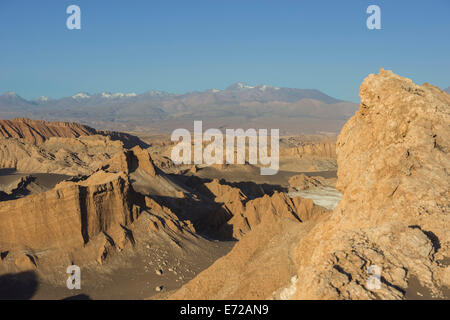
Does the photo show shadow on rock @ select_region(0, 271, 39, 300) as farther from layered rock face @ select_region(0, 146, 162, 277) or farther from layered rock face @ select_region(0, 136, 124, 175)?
layered rock face @ select_region(0, 136, 124, 175)

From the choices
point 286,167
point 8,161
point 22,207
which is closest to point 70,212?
point 22,207

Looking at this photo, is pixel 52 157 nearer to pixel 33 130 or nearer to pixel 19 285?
pixel 33 130

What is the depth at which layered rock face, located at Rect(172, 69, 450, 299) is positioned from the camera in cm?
454

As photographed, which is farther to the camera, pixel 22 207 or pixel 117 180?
pixel 117 180

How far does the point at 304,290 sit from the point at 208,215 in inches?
613

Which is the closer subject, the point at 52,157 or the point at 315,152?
the point at 52,157

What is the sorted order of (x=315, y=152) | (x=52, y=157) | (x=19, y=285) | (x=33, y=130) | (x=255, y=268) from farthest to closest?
1. (x=33, y=130)
2. (x=315, y=152)
3. (x=52, y=157)
4. (x=19, y=285)
5. (x=255, y=268)

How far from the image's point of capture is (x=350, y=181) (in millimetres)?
6691

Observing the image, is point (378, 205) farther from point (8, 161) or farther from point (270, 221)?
point (8, 161)

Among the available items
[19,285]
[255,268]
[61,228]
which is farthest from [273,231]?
[19,285]

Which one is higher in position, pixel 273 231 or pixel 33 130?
pixel 273 231

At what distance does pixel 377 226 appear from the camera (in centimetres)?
556

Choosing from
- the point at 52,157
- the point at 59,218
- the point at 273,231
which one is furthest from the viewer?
the point at 52,157

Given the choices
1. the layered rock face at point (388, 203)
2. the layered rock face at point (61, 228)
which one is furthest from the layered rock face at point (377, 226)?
the layered rock face at point (61, 228)
